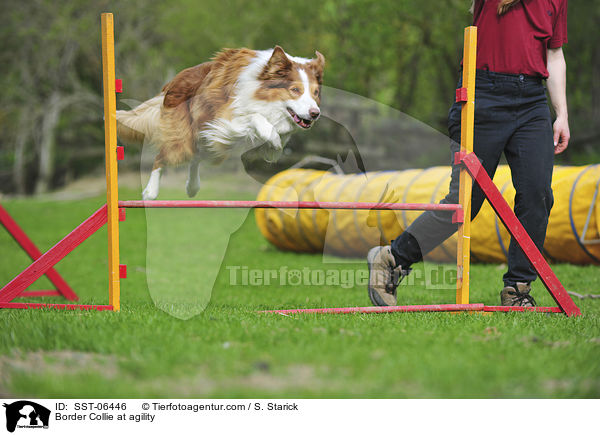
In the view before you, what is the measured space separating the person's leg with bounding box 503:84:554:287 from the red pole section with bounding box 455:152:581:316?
12 centimetres

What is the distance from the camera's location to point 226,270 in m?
5.52

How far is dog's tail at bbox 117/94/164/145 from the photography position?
2803 millimetres

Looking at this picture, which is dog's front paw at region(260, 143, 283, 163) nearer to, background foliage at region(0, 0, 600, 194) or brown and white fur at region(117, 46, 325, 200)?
brown and white fur at region(117, 46, 325, 200)

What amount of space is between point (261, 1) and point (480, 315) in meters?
5.38

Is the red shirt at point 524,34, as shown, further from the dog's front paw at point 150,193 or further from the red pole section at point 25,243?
the red pole section at point 25,243

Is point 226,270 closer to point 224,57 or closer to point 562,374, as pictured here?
point 224,57

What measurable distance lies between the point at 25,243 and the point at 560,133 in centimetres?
358

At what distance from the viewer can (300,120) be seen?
2.73 m

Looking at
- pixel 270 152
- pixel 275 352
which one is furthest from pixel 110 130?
pixel 275 352

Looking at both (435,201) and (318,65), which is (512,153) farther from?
(435,201)
